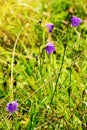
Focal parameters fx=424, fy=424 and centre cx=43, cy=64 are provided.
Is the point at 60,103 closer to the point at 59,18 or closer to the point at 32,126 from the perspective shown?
the point at 32,126

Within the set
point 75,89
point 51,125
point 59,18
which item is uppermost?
point 59,18

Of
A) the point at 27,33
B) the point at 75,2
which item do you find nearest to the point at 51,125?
the point at 27,33

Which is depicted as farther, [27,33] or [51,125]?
[27,33]

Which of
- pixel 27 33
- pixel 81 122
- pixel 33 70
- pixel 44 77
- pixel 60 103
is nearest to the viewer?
pixel 81 122

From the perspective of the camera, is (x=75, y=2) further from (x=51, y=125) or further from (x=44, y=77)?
(x=51, y=125)

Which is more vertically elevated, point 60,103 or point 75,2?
point 75,2

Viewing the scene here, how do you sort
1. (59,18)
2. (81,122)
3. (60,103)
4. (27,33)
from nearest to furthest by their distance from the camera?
(81,122), (60,103), (27,33), (59,18)
